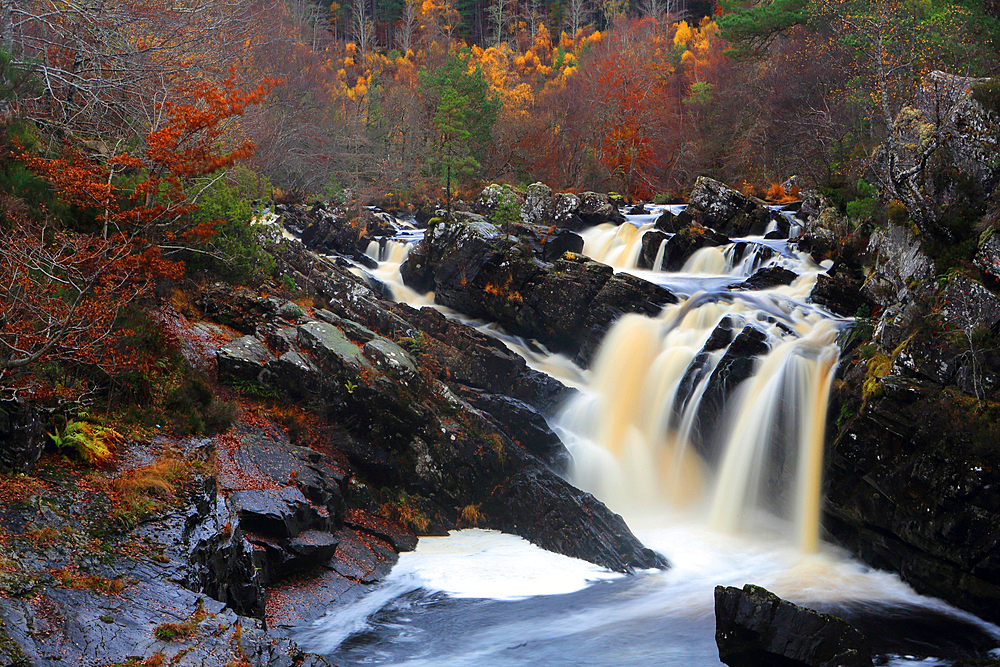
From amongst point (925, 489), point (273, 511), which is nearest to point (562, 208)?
point (925, 489)

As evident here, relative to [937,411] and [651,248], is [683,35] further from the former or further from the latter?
[937,411]

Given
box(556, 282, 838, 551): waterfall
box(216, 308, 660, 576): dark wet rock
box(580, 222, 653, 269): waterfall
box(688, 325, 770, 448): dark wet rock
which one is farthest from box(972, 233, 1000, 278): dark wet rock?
box(580, 222, 653, 269): waterfall

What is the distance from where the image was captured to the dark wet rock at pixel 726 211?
24172mm

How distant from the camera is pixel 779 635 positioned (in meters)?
7.52

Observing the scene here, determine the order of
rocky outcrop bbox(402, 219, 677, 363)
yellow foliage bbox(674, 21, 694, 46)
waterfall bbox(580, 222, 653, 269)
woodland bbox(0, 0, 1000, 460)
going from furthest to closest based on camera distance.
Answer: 1. yellow foliage bbox(674, 21, 694, 46)
2. waterfall bbox(580, 222, 653, 269)
3. rocky outcrop bbox(402, 219, 677, 363)
4. woodland bbox(0, 0, 1000, 460)

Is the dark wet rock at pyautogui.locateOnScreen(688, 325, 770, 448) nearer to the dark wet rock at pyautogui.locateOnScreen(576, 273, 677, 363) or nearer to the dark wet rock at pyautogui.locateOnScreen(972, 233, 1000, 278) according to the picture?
the dark wet rock at pyautogui.locateOnScreen(576, 273, 677, 363)

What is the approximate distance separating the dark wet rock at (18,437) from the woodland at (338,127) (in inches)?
7.2

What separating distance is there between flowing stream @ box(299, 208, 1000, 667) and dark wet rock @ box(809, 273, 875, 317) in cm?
40

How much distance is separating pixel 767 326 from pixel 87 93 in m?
15.0

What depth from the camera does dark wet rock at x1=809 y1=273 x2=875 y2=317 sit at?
16.5 meters

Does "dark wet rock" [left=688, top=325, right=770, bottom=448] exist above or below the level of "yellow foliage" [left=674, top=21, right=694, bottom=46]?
below

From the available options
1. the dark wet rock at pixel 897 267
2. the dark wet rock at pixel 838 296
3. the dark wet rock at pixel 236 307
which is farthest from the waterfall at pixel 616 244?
the dark wet rock at pixel 236 307

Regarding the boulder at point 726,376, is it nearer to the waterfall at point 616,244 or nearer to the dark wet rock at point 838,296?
the dark wet rock at point 838,296

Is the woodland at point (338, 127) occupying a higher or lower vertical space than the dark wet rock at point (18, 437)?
higher
